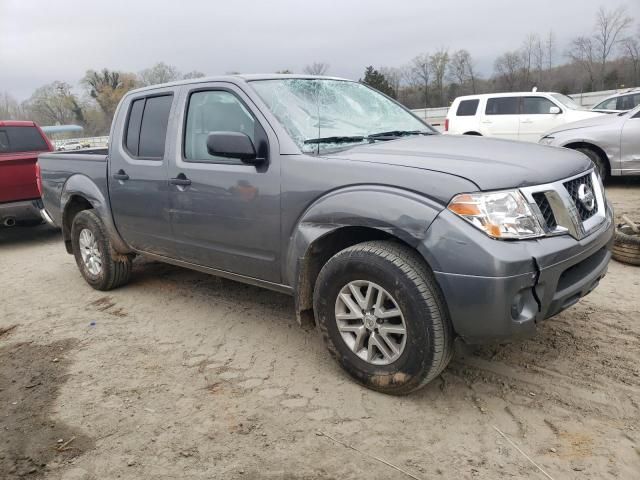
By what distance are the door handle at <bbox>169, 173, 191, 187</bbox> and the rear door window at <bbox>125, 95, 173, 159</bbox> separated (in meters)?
0.32

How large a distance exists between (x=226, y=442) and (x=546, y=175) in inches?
85.4

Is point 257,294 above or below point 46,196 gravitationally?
below

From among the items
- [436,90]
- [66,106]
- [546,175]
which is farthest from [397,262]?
[66,106]

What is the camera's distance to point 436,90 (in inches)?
1934

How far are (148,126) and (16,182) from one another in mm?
4330

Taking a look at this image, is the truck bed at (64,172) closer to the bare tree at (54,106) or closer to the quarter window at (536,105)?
the quarter window at (536,105)

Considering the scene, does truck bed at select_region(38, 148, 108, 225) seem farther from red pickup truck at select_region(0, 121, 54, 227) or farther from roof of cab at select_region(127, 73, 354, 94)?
red pickup truck at select_region(0, 121, 54, 227)

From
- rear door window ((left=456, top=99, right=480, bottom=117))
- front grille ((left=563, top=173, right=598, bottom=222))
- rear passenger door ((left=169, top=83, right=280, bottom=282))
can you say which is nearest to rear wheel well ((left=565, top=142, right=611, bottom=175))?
rear door window ((left=456, top=99, right=480, bottom=117))

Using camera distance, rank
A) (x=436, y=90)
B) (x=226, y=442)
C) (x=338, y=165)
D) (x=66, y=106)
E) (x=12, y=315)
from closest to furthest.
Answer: (x=226, y=442) → (x=338, y=165) → (x=12, y=315) → (x=436, y=90) → (x=66, y=106)

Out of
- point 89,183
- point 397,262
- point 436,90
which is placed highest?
point 436,90

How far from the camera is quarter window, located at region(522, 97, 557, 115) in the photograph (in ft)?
40.2

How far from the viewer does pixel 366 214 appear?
2885 millimetres

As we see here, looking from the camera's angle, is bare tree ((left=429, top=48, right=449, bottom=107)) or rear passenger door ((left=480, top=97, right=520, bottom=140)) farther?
bare tree ((left=429, top=48, right=449, bottom=107))

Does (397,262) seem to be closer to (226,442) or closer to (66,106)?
(226,442)
